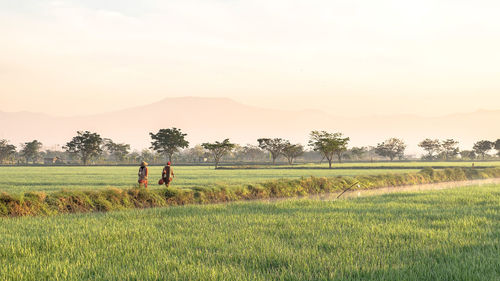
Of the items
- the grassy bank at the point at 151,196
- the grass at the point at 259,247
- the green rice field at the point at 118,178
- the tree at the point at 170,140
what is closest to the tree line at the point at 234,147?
the tree at the point at 170,140

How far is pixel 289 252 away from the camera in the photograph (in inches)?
313

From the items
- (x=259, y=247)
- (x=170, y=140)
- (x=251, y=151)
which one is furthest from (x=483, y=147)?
(x=259, y=247)

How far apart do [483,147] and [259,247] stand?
146m

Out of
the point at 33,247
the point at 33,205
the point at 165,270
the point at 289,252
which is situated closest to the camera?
the point at 165,270

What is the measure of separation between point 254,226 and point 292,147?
96.8m

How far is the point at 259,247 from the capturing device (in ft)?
28.1

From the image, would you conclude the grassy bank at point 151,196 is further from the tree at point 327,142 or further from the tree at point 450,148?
the tree at point 450,148

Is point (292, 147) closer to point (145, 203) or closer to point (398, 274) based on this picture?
point (145, 203)

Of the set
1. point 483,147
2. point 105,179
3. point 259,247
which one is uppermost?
point 483,147

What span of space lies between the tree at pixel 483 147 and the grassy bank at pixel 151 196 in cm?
11716

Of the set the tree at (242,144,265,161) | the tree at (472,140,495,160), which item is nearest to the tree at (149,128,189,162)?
the tree at (242,144,265,161)

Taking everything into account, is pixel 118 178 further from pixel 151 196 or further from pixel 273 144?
pixel 273 144

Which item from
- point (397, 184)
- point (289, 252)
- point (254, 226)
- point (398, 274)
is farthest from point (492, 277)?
point (397, 184)

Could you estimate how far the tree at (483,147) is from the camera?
13288 cm
